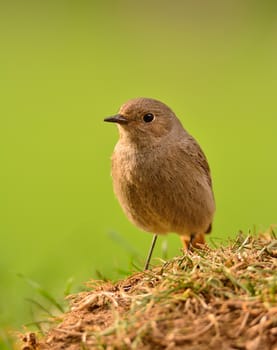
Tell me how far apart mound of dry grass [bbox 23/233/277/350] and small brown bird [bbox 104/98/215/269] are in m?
2.01

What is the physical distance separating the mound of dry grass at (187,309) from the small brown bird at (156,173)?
6.60 ft

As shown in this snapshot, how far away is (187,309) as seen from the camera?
3.77 metres

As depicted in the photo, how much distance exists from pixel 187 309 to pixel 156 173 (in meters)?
2.86

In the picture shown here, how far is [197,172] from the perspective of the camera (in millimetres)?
7023

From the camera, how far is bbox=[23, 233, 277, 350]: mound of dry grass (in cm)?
355

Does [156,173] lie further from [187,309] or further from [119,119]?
[187,309]

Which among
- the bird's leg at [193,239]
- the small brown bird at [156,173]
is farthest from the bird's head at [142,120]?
the bird's leg at [193,239]

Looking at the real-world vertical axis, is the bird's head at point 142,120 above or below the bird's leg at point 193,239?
above

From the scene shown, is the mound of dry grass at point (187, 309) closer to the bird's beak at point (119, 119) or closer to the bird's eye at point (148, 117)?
the bird's beak at point (119, 119)

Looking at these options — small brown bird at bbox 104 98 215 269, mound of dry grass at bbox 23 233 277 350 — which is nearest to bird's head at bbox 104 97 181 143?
small brown bird at bbox 104 98 215 269

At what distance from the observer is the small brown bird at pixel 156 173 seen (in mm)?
6559

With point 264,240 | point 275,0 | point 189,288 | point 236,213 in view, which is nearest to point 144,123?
point 264,240

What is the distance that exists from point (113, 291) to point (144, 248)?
528cm

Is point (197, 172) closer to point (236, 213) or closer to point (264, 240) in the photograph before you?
point (264, 240)
